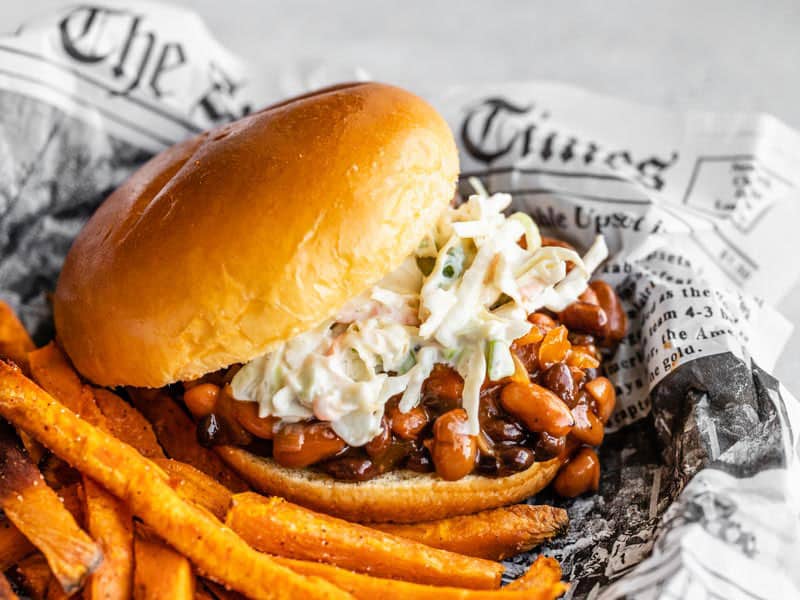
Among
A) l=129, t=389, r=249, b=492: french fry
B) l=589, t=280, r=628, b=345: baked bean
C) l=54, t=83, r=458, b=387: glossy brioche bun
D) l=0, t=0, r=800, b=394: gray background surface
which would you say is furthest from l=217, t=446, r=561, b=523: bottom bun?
l=0, t=0, r=800, b=394: gray background surface

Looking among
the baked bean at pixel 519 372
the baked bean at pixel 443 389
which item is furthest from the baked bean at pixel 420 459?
the baked bean at pixel 519 372

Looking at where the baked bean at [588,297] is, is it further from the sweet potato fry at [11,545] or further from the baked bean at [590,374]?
the sweet potato fry at [11,545]

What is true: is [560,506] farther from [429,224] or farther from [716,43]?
[716,43]

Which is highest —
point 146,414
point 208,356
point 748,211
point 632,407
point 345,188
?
point 345,188

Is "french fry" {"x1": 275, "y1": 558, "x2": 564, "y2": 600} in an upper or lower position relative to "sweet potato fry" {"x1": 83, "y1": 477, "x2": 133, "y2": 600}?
upper

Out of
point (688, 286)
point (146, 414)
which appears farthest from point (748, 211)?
point (146, 414)

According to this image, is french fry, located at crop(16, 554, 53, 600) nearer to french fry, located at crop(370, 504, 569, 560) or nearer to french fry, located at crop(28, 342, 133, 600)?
french fry, located at crop(28, 342, 133, 600)

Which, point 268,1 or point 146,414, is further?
point 268,1

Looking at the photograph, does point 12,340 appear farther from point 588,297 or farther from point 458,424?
point 588,297
